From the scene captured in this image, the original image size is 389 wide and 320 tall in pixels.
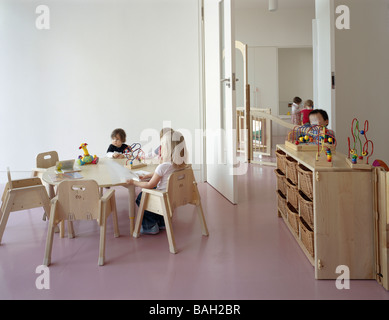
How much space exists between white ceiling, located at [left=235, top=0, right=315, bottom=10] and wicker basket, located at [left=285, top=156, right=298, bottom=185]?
602cm

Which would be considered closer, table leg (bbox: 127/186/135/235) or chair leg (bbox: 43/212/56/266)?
chair leg (bbox: 43/212/56/266)

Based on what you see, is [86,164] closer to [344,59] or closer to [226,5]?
[226,5]

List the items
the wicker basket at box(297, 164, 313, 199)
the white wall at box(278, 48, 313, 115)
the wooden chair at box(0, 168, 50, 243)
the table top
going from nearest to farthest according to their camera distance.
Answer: the wicker basket at box(297, 164, 313, 199) → the table top → the wooden chair at box(0, 168, 50, 243) → the white wall at box(278, 48, 313, 115)

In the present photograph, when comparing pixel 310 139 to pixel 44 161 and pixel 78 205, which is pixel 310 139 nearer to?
pixel 78 205

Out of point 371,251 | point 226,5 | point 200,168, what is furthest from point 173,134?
point 200,168

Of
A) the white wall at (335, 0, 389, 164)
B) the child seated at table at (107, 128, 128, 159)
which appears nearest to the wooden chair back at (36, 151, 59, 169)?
the child seated at table at (107, 128, 128, 159)

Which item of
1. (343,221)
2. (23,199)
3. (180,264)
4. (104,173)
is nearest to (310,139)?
(343,221)

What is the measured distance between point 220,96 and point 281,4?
191 inches

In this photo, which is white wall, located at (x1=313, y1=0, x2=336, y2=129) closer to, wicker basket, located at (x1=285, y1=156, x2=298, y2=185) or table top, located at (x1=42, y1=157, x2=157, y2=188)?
wicker basket, located at (x1=285, y1=156, x2=298, y2=185)

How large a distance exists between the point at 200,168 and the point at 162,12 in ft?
7.72

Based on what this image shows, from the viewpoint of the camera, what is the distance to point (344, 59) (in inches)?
181

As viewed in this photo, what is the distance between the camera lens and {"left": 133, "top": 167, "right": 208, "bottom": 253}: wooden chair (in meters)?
3.11
